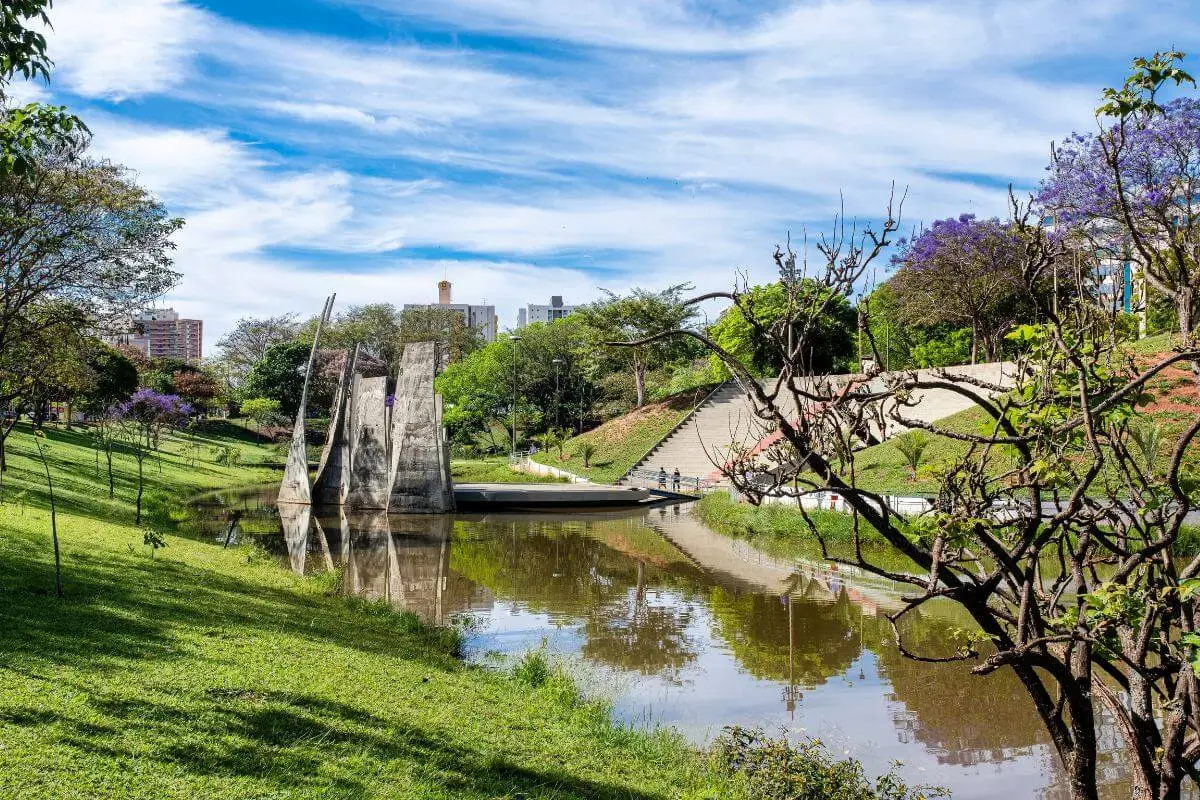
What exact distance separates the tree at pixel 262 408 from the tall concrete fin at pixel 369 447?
2577 cm

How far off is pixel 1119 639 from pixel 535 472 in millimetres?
36250

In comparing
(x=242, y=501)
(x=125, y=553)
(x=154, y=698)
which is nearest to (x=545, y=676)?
→ (x=154, y=698)

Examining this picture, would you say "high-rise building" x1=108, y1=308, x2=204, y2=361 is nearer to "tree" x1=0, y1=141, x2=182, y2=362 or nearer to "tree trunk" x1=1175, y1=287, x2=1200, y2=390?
"tree" x1=0, y1=141, x2=182, y2=362

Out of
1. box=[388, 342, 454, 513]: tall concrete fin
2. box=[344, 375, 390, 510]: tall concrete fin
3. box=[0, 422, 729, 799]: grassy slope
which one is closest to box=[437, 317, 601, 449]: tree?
box=[344, 375, 390, 510]: tall concrete fin

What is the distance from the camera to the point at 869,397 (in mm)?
3957

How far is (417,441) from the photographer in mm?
27016

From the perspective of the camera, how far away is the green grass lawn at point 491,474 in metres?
38.0

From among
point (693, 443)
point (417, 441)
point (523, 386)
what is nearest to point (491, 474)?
point (693, 443)

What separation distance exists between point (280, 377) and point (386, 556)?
3813 cm

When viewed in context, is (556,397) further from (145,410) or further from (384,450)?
(145,410)

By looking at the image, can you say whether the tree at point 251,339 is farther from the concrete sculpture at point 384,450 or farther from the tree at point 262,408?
the concrete sculpture at point 384,450

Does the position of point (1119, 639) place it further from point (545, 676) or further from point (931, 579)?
point (545, 676)

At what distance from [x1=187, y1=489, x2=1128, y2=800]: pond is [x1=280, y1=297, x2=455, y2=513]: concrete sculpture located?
3493 millimetres

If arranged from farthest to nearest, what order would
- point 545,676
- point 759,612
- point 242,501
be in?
1. point 242,501
2. point 759,612
3. point 545,676
